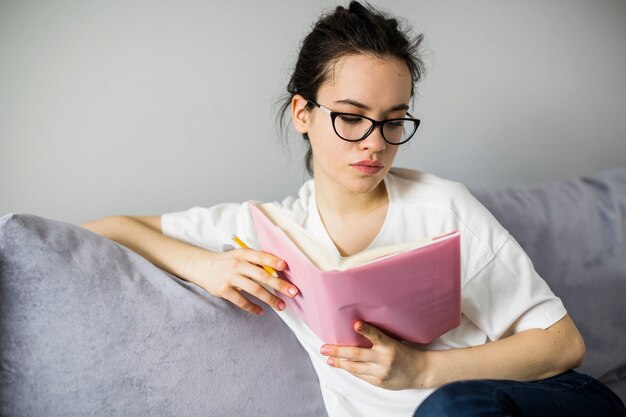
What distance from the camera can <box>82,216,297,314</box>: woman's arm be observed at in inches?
41.1

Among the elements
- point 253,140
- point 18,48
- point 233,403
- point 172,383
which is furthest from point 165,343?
point 18,48

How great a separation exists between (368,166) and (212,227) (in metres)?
0.44

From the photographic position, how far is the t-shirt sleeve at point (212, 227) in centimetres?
132

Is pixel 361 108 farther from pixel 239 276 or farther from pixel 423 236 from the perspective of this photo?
pixel 239 276

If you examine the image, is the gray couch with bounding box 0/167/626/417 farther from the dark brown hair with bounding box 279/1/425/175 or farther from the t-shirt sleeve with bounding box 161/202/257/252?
the dark brown hair with bounding box 279/1/425/175

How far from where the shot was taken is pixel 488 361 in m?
1.04

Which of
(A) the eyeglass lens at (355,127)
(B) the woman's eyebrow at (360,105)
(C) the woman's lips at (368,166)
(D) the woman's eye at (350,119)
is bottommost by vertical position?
(C) the woman's lips at (368,166)

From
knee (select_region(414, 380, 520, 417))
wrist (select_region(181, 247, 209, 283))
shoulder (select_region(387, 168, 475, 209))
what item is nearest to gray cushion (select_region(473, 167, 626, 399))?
shoulder (select_region(387, 168, 475, 209))

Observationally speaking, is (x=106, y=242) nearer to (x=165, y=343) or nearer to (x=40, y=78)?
(x=165, y=343)

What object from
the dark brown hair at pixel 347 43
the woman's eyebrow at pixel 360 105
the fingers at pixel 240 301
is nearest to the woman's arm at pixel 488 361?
the fingers at pixel 240 301

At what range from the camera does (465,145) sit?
6.22 feet

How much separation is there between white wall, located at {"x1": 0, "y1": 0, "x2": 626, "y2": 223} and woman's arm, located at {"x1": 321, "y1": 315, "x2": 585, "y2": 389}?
84 centimetres

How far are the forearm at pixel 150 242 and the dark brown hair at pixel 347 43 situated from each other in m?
0.45

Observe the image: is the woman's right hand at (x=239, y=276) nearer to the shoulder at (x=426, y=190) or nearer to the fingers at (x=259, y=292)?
the fingers at (x=259, y=292)
